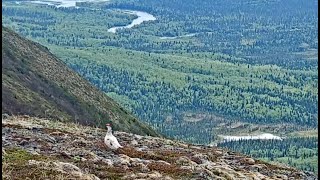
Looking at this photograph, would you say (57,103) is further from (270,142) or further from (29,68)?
(270,142)

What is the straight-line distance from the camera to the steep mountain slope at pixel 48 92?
74.7 meters

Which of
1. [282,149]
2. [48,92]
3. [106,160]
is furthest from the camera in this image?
[282,149]

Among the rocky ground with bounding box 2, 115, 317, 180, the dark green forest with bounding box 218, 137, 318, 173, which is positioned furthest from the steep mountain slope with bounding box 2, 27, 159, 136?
the dark green forest with bounding box 218, 137, 318, 173

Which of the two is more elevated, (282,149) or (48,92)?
(48,92)

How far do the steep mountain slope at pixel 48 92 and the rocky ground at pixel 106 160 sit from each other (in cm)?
3043

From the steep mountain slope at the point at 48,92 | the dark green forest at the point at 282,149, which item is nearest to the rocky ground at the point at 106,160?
the steep mountain slope at the point at 48,92

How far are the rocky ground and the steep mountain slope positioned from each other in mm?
30431

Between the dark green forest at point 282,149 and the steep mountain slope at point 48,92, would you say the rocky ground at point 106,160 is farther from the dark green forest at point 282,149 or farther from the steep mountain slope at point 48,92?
the dark green forest at point 282,149

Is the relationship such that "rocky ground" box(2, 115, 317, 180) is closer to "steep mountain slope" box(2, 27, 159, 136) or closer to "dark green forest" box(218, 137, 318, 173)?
"steep mountain slope" box(2, 27, 159, 136)

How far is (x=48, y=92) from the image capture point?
293ft

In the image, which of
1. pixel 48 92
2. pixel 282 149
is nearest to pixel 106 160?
pixel 48 92

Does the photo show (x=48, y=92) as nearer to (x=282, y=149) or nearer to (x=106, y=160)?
(x=106, y=160)

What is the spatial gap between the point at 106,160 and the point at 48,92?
62.0 metres

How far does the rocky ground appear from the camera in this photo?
25139 mm
